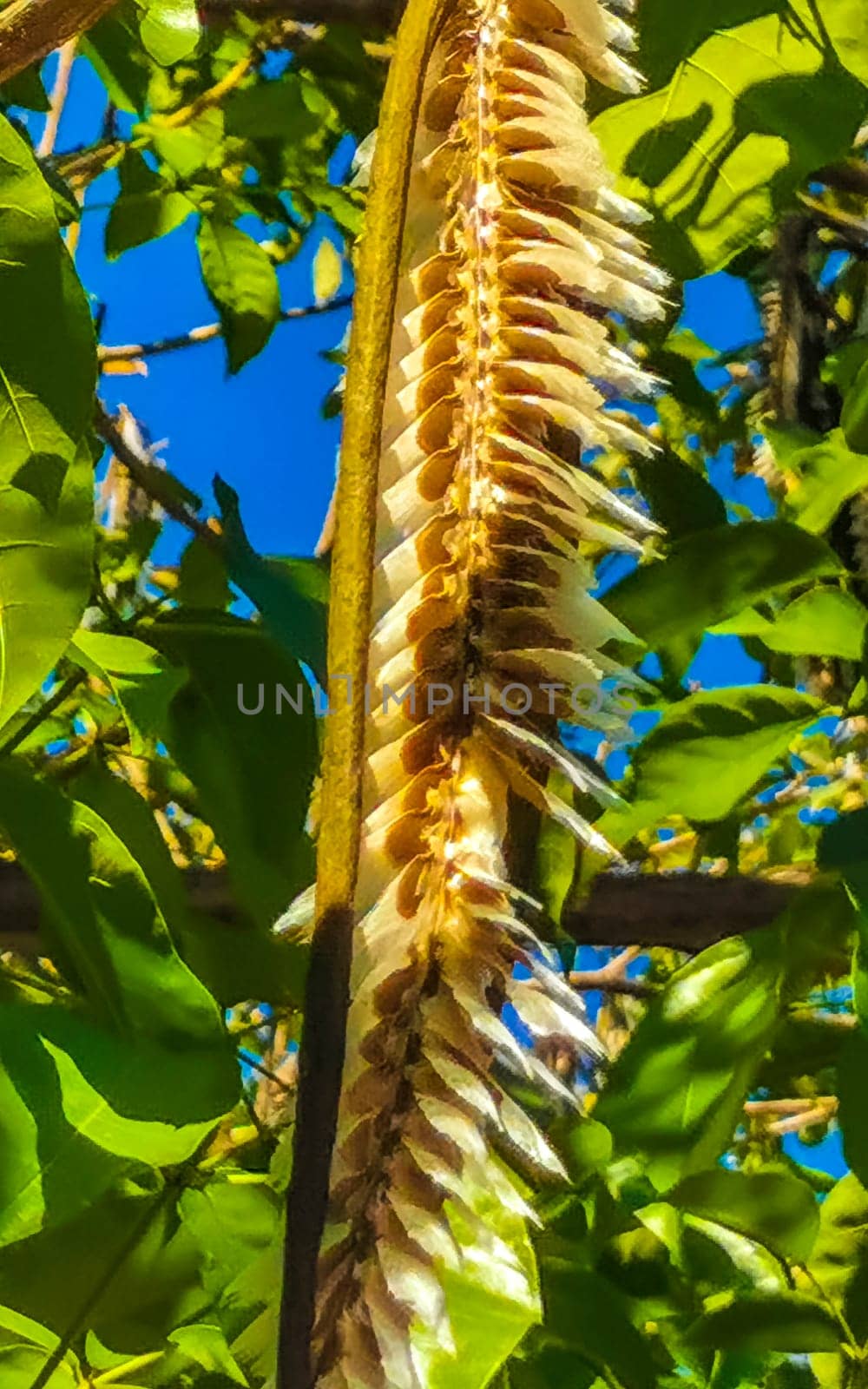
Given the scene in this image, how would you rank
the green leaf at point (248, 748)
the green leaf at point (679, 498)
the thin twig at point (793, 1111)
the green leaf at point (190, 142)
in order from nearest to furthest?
the green leaf at point (248, 748), the green leaf at point (679, 498), the green leaf at point (190, 142), the thin twig at point (793, 1111)

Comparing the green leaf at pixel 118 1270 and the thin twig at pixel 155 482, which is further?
the thin twig at pixel 155 482

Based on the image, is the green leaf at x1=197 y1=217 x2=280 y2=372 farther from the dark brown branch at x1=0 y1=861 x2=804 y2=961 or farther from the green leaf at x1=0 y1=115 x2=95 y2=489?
the green leaf at x1=0 y1=115 x2=95 y2=489

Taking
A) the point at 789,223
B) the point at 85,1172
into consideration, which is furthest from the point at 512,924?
the point at 789,223

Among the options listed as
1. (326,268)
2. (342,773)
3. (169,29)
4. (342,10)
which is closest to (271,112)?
(342,10)

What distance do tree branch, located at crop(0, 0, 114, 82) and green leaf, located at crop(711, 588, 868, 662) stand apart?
1.00 ft

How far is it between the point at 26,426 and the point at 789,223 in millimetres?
763

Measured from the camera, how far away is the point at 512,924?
23 centimetres

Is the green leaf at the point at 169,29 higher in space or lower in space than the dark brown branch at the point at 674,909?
higher

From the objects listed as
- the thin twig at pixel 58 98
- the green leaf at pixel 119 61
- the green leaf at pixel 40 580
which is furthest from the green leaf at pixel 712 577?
the thin twig at pixel 58 98

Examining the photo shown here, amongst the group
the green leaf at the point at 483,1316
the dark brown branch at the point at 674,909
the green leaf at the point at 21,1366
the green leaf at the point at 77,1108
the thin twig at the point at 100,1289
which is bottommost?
the green leaf at the point at 21,1366

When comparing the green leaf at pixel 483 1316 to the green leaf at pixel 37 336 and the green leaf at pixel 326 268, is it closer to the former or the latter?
the green leaf at pixel 37 336

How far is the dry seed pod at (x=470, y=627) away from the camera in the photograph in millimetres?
216

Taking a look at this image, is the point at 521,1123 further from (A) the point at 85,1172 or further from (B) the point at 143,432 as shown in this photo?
(B) the point at 143,432

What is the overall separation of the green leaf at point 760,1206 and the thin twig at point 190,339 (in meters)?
0.70
